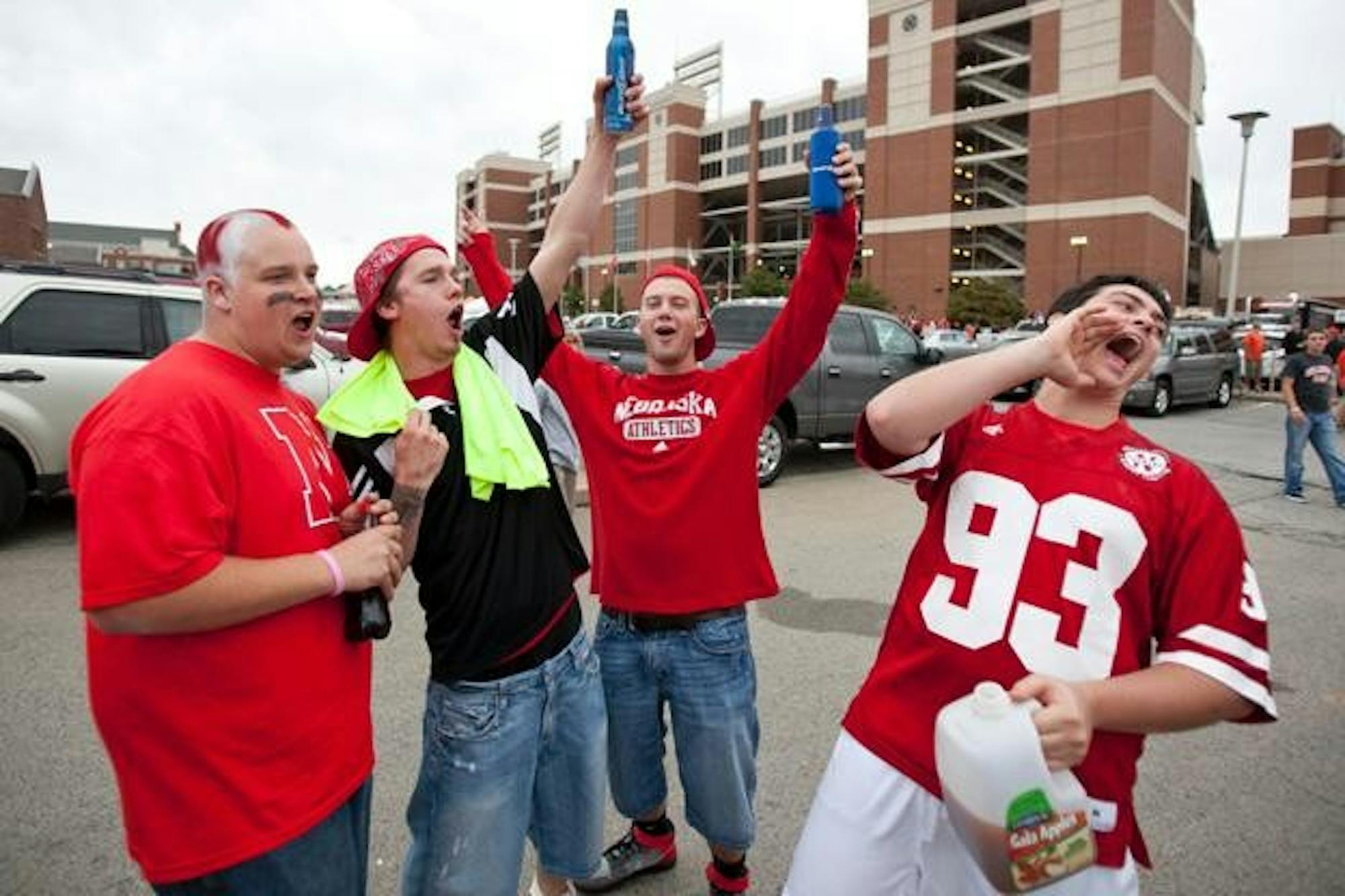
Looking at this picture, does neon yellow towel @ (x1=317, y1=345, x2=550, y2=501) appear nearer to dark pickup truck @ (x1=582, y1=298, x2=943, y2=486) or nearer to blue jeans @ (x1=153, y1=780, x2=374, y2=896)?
blue jeans @ (x1=153, y1=780, x2=374, y2=896)

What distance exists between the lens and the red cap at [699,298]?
111 inches

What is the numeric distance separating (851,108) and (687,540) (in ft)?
234

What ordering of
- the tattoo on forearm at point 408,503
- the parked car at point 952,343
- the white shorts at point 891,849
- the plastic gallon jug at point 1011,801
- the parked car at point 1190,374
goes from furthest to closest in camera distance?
the parked car at point 952,343
the parked car at point 1190,374
the tattoo on forearm at point 408,503
the white shorts at point 891,849
the plastic gallon jug at point 1011,801

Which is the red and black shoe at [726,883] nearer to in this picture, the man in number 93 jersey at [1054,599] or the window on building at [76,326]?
the man in number 93 jersey at [1054,599]

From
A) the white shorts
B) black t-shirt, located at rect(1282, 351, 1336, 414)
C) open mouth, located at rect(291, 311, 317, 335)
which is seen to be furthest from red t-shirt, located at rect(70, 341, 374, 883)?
black t-shirt, located at rect(1282, 351, 1336, 414)

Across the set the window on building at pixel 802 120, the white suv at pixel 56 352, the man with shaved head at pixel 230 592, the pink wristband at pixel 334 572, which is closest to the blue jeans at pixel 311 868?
the man with shaved head at pixel 230 592

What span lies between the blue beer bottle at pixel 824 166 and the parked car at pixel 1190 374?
15161mm

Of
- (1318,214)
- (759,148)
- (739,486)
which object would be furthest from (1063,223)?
(739,486)

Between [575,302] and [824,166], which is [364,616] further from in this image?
[575,302]

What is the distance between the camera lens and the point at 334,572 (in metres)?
1.57

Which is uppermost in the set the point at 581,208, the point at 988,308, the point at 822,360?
the point at 988,308

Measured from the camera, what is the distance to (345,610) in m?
1.69

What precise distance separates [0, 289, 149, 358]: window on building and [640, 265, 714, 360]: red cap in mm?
5582

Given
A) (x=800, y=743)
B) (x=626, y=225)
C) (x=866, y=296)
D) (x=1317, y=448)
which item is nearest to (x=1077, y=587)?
(x=800, y=743)
